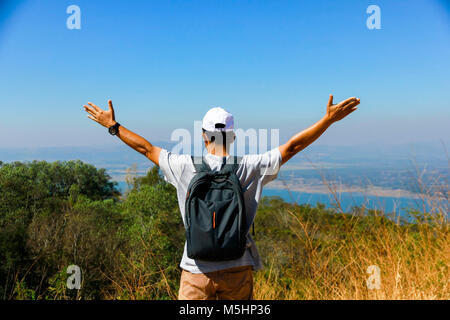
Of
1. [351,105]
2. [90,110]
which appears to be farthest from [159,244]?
[351,105]

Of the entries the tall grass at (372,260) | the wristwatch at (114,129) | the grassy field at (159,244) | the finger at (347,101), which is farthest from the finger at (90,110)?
the tall grass at (372,260)

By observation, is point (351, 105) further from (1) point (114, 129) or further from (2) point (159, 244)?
(2) point (159, 244)

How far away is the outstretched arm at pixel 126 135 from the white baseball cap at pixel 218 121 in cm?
27

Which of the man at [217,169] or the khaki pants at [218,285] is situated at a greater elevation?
the man at [217,169]

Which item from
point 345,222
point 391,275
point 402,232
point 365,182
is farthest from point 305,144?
point 402,232

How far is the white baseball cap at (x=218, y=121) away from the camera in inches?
61.5

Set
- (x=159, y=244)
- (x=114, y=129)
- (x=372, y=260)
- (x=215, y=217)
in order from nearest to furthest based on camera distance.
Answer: (x=215, y=217)
(x=114, y=129)
(x=372, y=260)
(x=159, y=244)

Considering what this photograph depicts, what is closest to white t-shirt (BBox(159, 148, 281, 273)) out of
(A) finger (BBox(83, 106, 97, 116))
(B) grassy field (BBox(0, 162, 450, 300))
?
(A) finger (BBox(83, 106, 97, 116))

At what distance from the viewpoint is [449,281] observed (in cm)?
221

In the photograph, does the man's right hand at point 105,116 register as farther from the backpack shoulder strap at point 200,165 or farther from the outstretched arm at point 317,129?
the outstretched arm at point 317,129

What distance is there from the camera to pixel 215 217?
1445 millimetres

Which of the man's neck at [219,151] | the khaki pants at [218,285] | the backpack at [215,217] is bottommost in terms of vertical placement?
the khaki pants at [218,285]

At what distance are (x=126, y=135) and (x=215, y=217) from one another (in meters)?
0.67

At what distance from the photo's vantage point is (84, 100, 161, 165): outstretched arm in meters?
1.63
